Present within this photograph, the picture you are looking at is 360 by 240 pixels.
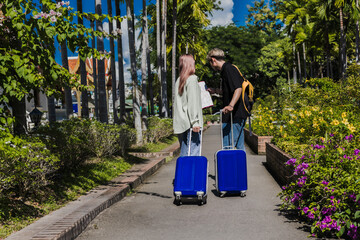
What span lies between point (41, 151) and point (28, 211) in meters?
0.84

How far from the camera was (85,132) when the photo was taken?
9570mm

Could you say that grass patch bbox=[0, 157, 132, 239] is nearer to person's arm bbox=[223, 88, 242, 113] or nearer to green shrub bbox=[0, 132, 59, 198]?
green shrub bbox=[0, 132, 59, 198]

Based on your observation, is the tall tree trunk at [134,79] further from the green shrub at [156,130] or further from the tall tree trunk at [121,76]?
the tall tree trunk at [121,76]

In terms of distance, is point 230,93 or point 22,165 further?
point 230,93

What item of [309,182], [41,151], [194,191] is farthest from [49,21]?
[309,182]

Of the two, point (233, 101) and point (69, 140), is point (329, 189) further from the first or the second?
point (69, 140)

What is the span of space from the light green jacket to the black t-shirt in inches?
26.1

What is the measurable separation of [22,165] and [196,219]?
7.09 ft

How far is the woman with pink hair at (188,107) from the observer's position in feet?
21.5

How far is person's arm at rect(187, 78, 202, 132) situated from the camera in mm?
6535

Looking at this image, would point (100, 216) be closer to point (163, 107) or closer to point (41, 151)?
point (41, 151)

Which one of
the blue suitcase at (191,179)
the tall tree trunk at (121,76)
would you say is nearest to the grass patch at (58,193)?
the blue suitcase at (191,179)

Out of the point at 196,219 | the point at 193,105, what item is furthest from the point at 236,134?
the point at 196,219

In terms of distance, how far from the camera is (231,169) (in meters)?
6.72
